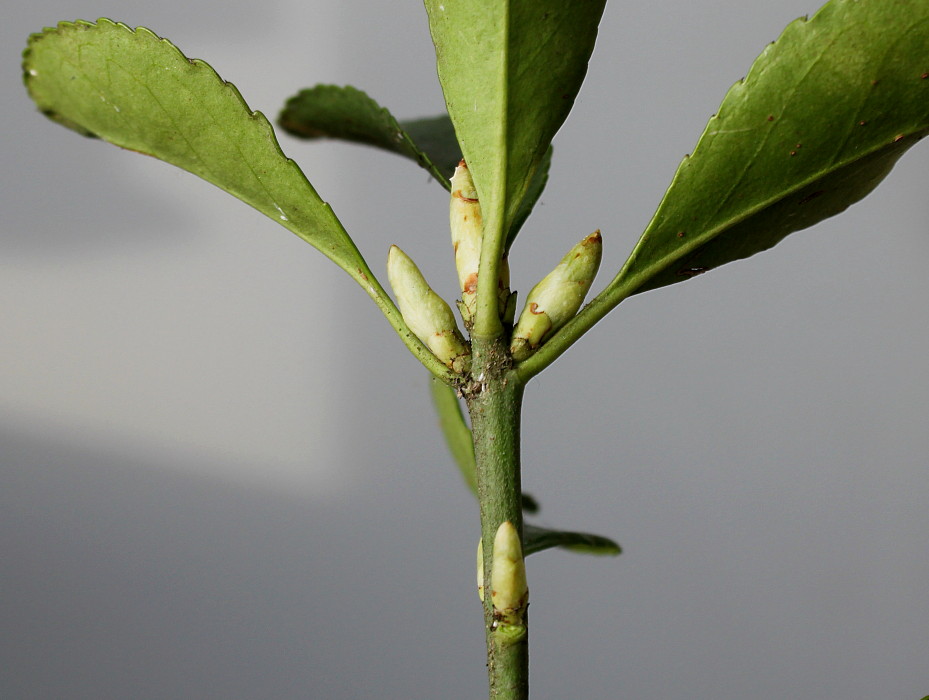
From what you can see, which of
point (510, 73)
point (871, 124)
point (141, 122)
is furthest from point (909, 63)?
point (141, 122)

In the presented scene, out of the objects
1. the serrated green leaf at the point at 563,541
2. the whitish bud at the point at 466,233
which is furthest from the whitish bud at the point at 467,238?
the serrated green leaf at the point at 563,541

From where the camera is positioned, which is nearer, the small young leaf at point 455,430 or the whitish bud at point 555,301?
the whitish bud at point 555,301

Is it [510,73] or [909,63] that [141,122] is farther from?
[909,63]

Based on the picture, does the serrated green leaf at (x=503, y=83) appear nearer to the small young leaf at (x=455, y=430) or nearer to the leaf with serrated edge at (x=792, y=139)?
the leaf with serrated edge at (x=792, y=139)

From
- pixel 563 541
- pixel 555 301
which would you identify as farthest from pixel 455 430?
pixel 555 301

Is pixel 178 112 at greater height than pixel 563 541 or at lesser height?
greater

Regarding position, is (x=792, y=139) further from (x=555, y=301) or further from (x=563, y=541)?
(x=563, y=541)
